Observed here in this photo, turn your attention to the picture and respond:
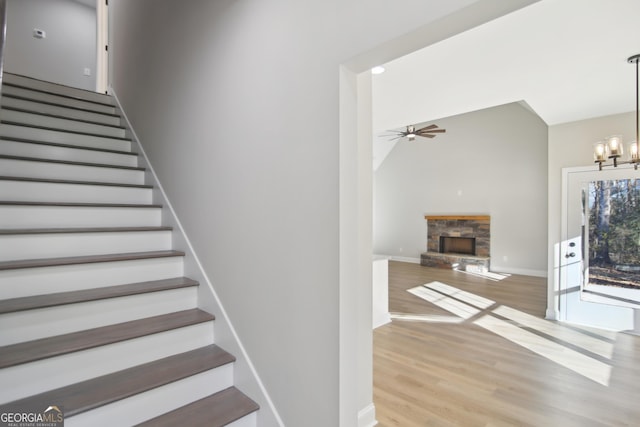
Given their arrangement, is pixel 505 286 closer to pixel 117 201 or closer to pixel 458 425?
pixel 458 425

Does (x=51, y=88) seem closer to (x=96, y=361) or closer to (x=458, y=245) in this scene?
(x=96, y=361)

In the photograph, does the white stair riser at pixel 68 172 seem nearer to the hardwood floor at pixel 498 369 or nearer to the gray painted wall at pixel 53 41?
the hardwood floor at pixel 498 369

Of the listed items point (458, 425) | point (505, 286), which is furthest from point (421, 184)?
point (458, 425)

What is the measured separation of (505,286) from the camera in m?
5.92

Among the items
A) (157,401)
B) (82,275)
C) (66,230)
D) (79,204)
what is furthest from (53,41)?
(157,401)

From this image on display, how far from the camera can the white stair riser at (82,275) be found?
1.79 metres

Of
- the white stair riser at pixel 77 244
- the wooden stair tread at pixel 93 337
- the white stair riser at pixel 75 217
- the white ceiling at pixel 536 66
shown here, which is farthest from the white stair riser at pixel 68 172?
the white ceiling at pixel 536 66

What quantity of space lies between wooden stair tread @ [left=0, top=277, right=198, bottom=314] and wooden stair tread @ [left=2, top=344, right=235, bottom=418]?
1.41 ft

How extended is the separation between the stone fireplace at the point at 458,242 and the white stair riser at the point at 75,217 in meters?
6.93

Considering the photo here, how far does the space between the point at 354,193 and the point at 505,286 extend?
5740 millimetres

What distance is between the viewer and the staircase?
1.52 metres

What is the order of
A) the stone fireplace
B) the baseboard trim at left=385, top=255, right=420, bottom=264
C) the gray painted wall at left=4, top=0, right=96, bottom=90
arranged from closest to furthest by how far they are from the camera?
the gray painted wall at left=4, top=0, right=96, bottom=90 < the stone fireplace < the baseboard trim at left=385, top=255, right=420, bottom=264

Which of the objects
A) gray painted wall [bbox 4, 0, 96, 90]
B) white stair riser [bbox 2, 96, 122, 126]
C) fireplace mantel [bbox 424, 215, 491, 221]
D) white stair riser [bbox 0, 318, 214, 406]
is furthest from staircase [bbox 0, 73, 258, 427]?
fireplace mantel [bbox 424, 215, 491, 221]

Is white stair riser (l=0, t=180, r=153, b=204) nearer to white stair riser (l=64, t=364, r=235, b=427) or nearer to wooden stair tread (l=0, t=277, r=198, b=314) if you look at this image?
wooden stair tread (l=0, t=277, r=198, b=314)
